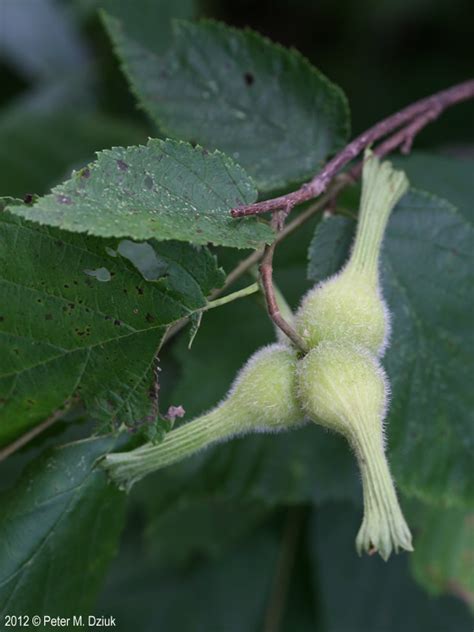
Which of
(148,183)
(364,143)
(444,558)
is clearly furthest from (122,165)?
(444,558)

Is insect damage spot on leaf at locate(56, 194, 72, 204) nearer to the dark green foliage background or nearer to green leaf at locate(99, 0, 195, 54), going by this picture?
A: the dark green foliage background

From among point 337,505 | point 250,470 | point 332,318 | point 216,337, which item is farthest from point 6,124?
point 332,318

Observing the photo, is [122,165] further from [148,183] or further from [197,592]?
[197,592]

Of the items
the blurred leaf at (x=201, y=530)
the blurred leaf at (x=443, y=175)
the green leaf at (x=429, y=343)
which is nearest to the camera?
the green leaf at (x=429, y=343)

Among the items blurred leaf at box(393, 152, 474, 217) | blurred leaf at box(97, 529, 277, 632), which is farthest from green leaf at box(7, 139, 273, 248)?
blurred leaf at box(97, 529, 277, 632)

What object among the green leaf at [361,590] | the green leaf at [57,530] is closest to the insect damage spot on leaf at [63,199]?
the green leaf at [57,530]

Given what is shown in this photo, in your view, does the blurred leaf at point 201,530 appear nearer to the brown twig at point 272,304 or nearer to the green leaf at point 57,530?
the green leaf at point 57,530

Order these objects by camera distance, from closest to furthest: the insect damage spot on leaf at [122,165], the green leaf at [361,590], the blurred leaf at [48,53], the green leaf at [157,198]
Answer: the green leaf at [157,198] < the insect damage spot on leaf at [122,165] < the green leaf at [361,590] < the blurred leaf at [48,53]

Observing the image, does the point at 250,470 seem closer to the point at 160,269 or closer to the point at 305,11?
Result: the point at 160,269

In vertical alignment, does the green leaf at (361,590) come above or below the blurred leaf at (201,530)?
below
